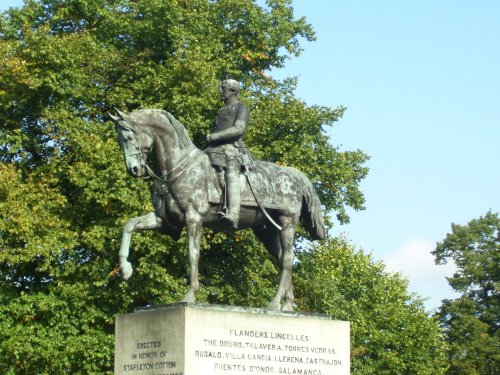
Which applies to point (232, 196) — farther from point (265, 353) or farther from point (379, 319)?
point (379, 319)

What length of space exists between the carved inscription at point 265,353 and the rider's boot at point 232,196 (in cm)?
175

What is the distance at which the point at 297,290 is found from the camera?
33.8 metres

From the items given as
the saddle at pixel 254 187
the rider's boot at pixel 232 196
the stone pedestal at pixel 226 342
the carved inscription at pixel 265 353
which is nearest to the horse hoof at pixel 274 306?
the stone pedestal at pixel 226 342

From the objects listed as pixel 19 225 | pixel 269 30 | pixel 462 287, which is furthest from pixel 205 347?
pixel 462 287

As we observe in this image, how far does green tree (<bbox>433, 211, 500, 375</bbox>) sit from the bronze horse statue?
119 ft

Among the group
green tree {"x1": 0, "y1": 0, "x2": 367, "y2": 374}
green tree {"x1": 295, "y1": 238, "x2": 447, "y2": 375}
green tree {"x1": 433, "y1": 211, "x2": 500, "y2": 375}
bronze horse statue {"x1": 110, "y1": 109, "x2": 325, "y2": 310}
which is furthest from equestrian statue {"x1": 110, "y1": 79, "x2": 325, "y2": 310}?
green tree {"x1": 433, "y1": 211, "x2": 500, "y2": 375}

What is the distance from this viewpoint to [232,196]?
17453 millimetres

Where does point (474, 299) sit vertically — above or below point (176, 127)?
above

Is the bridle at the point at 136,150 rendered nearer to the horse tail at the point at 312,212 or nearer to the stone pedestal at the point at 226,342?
the stone pedestal at the point at 226,342

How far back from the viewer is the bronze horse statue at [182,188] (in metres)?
17.1

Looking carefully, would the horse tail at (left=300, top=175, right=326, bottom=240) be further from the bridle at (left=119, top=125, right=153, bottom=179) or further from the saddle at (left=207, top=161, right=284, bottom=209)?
the bridle at (left=119, top=125, right=153, bottom=179)

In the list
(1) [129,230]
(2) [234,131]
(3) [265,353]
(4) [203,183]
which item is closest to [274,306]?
(3) [265,353]

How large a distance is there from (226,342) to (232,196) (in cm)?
226

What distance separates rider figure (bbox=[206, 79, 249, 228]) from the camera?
687 inches
